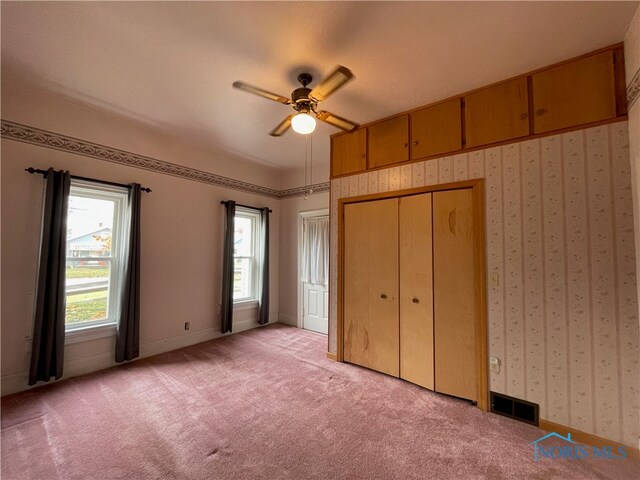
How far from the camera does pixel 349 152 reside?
338cm

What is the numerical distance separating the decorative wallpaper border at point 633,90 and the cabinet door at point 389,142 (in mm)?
1581

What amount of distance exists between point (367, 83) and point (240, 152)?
8.08 ft

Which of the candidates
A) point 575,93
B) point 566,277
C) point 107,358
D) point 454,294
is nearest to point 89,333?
point 107,358

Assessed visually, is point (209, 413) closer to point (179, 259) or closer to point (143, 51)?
point (179, 259)

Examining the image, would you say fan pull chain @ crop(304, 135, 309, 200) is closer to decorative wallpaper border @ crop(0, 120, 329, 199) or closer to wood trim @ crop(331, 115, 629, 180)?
decorative wallpaper border @ crop(0, 120, 329, 199)

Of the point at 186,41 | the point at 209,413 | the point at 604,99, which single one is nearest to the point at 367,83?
the point at 186,41

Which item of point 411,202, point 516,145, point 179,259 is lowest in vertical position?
point 179,259

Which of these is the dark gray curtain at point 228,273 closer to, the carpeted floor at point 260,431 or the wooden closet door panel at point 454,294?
the carpeted floor at point 260,431

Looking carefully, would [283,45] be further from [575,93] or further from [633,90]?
[633,90]

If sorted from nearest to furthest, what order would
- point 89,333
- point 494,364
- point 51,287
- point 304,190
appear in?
point 494,364, point 51,287, point 89,333, point 304,190

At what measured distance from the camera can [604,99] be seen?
6.54ft

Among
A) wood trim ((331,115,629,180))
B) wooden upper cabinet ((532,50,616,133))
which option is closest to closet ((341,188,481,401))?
wood trim ((331,115,629,180))

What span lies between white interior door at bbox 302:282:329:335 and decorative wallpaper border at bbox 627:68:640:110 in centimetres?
380

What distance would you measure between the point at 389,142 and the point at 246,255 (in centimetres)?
301
